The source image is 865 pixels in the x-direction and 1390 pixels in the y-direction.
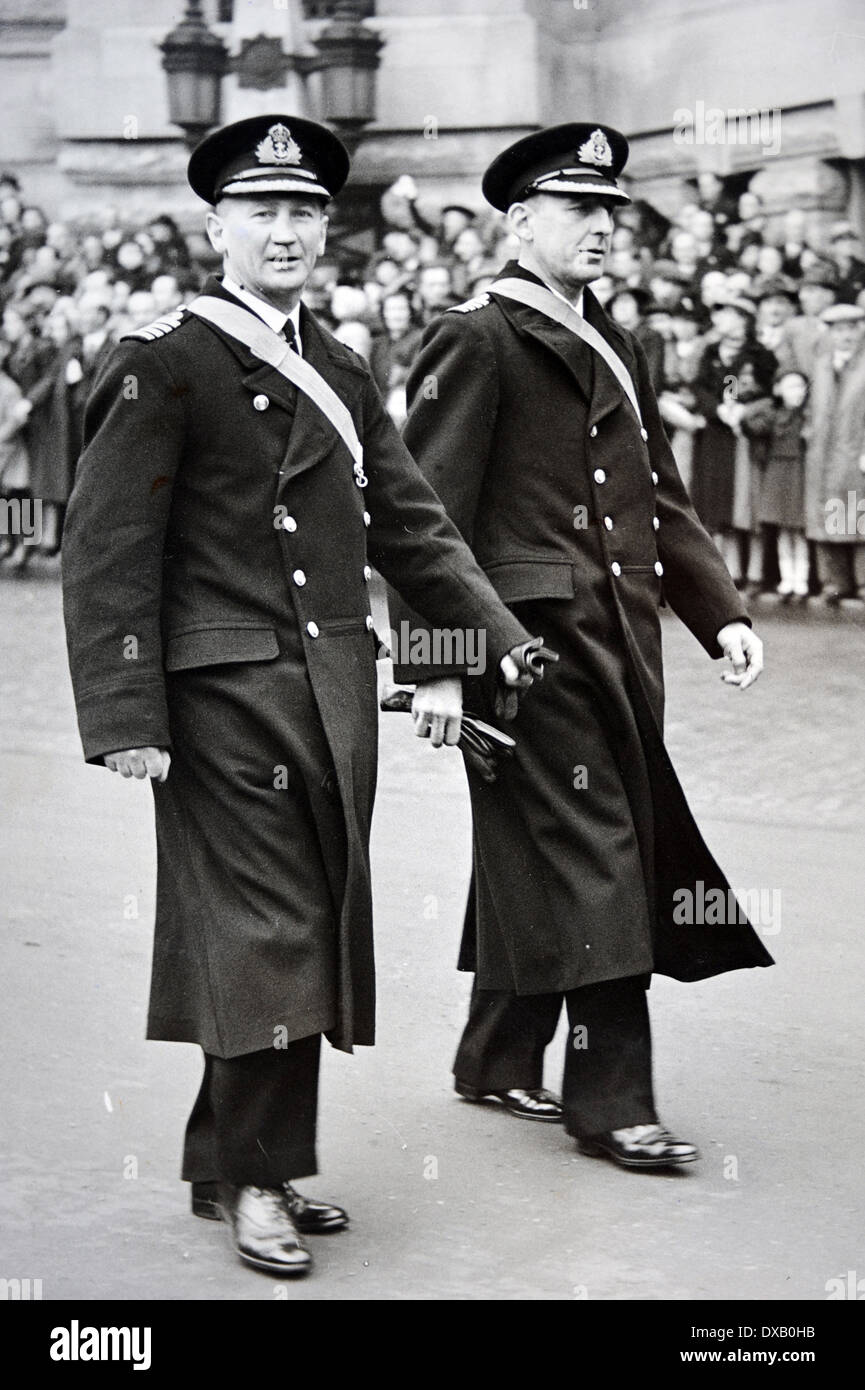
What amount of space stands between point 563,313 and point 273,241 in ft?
3.23

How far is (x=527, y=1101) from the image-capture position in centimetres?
541

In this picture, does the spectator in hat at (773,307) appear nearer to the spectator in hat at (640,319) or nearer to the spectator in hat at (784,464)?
the spectator in hat at (784,464)

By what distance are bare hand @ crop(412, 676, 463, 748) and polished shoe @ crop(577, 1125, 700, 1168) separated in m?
0.92

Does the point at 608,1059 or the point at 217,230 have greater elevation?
the point at 217,230

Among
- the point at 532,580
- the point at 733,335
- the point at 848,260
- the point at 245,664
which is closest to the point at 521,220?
the point at 532,580

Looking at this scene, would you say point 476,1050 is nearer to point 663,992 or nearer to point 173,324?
point 663,992

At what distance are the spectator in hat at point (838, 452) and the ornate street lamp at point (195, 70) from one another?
19.3 feet

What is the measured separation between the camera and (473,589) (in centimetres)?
485

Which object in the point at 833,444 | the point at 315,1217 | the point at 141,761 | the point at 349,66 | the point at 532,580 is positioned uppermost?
the point at 349,66

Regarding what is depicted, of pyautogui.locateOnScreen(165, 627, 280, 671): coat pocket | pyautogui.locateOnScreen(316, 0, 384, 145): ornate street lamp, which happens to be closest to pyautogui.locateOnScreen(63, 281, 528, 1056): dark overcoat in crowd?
pyautogui.locateOnScreen(165, 627, 280, 671): coat pocket

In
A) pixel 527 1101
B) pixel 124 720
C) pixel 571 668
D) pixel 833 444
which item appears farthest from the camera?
pixel 833 444

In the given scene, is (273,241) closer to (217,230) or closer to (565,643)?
(217,230)

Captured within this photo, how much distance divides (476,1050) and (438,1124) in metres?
0.23
